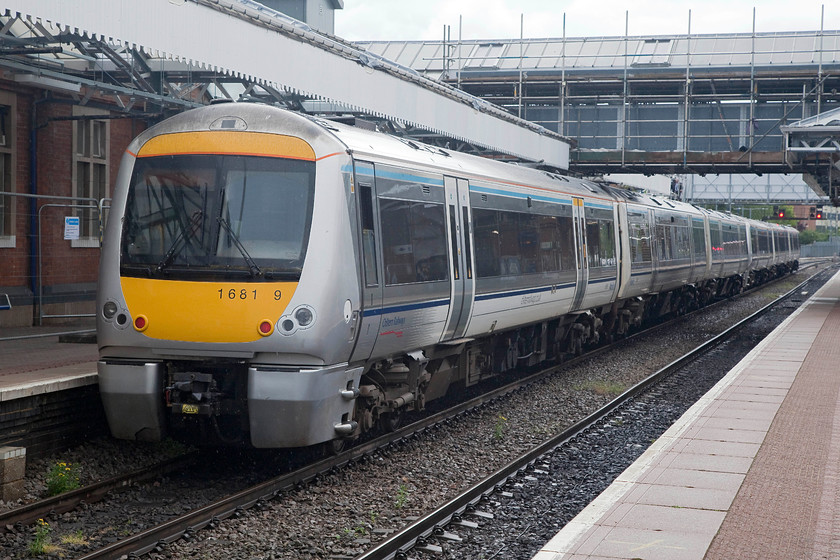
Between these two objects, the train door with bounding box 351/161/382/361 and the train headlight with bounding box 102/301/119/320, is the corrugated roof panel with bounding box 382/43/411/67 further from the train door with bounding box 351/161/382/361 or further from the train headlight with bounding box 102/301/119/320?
the train headlight with bounding box 102/301/119/320

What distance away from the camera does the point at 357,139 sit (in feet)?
29.3

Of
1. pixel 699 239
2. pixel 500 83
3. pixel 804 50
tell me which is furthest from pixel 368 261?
pixel 804 50

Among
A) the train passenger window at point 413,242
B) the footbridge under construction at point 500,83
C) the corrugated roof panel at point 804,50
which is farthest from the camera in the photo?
the corrugated roof panel at point 804,50

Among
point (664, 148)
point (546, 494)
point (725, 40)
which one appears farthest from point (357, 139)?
point (725, 40)

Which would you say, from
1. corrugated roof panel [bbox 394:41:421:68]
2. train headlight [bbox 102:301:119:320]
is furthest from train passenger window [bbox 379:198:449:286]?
corrugated roof panel [bbox 394:41:421:68]

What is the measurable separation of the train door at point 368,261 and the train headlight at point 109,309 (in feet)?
6.48

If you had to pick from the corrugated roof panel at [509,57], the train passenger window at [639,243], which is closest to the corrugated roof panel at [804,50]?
the corrugated roof panel at [509,57]

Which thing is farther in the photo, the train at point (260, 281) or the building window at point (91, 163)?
the building window at point (91, 163)

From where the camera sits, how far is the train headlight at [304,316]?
7797 millimetres

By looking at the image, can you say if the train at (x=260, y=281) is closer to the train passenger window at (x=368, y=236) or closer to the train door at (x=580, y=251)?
the train passenger window at (x=368, y=236)

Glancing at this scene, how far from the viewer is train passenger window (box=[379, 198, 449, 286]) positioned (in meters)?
9.17

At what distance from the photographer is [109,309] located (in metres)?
8.20

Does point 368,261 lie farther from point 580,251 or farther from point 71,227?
point 580,251

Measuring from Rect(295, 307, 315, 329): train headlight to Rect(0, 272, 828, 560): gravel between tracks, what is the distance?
1.35 metres
